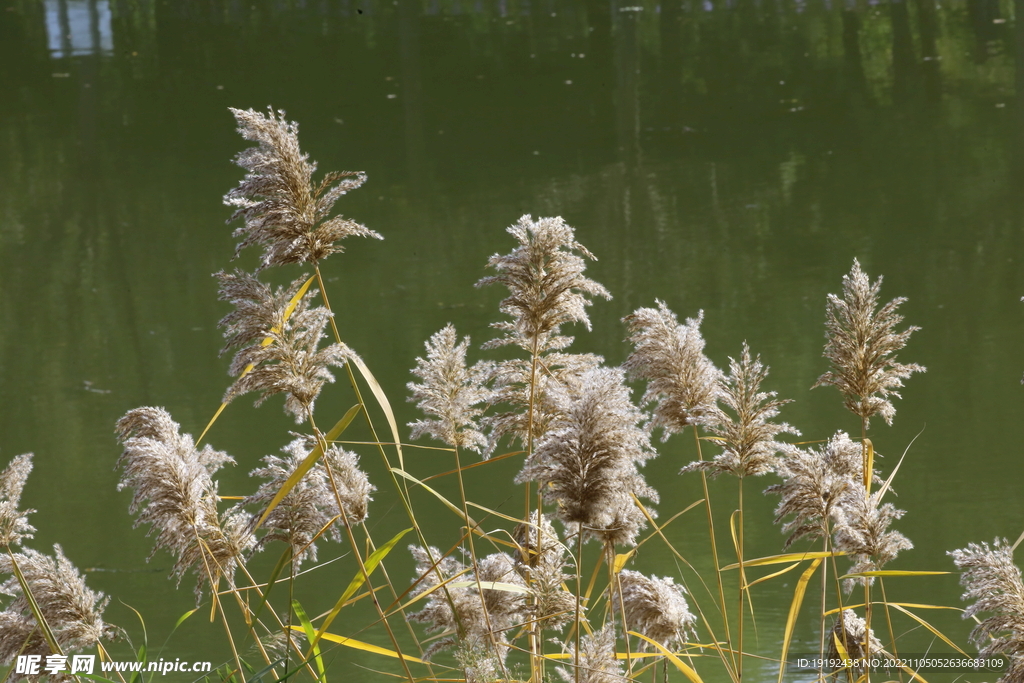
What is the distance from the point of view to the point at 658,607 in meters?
1.75

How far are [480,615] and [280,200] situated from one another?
2.30ft

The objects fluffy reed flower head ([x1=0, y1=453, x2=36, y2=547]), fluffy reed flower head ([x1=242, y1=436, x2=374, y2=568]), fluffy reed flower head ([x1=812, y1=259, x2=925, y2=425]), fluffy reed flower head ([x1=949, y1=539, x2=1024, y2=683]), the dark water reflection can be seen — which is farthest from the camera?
the dark water reflection

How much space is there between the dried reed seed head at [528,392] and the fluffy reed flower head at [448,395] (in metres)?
0.03

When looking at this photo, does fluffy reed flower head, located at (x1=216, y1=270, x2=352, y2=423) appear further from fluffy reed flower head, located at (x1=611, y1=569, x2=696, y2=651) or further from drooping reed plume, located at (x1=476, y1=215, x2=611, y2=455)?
fluffy reed flower head, located at (x1=611, y1=569, x2=696, y2=651)

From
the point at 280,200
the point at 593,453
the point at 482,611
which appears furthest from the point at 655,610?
the point at 280,200

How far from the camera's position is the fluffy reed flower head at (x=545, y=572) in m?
1.51

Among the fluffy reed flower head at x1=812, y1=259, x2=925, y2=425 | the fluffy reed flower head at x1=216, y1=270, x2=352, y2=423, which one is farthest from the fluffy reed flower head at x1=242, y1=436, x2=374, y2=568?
the fluffy reed flower head at x1=812, y1=259, x2=925, y2=425

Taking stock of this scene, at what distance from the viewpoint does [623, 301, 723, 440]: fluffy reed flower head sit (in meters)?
1.61

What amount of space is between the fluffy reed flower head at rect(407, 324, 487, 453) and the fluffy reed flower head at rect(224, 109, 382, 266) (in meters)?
0.28

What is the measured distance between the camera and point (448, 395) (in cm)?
173

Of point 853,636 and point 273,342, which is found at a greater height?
point 273,342

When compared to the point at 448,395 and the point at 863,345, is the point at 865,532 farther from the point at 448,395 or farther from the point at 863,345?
the point at 448,395

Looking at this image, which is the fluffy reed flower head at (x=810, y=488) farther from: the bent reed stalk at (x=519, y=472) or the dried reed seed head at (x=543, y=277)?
the dried reed seed head at (x=543, y=277)

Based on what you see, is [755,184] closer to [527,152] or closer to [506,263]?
[527,152]
